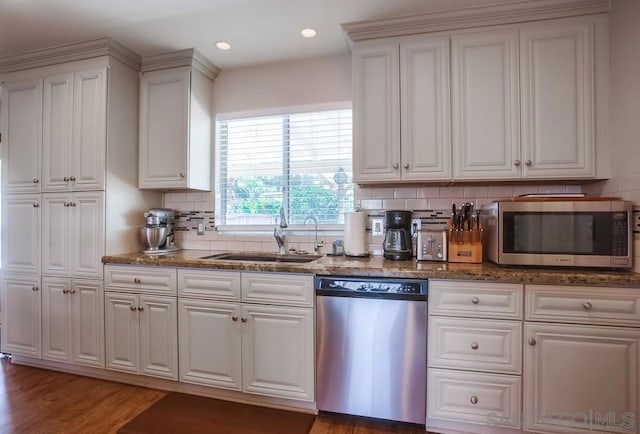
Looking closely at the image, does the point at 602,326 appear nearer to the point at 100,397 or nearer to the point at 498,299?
the point at 498,299

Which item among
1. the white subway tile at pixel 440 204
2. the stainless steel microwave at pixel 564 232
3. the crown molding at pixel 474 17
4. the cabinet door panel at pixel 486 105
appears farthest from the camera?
the white subway tile at pixel 440 204

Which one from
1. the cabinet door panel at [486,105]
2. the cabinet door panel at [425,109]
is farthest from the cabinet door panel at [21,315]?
the cabinet door panel at [486,105]

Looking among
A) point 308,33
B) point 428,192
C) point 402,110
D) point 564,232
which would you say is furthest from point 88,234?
point 564,232

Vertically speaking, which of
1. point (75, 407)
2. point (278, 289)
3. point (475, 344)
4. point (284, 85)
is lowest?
point (75, 407)

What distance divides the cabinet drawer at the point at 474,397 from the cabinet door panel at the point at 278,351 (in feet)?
2.38

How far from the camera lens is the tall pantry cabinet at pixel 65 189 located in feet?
8.18

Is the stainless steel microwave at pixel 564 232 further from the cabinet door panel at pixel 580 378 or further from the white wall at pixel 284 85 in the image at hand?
the white wall at pixel 284 85

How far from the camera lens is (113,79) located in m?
2.55

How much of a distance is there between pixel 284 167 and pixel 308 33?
41.4 inches

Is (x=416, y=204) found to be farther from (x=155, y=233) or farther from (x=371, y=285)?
(x=155, y=233)

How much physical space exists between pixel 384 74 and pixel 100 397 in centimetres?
296

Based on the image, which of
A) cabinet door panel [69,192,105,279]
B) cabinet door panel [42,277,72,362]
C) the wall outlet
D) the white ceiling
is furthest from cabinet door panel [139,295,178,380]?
the white ceiling

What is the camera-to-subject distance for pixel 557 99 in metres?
2.00

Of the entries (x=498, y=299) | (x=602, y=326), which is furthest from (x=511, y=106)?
(x=602, y=326)
